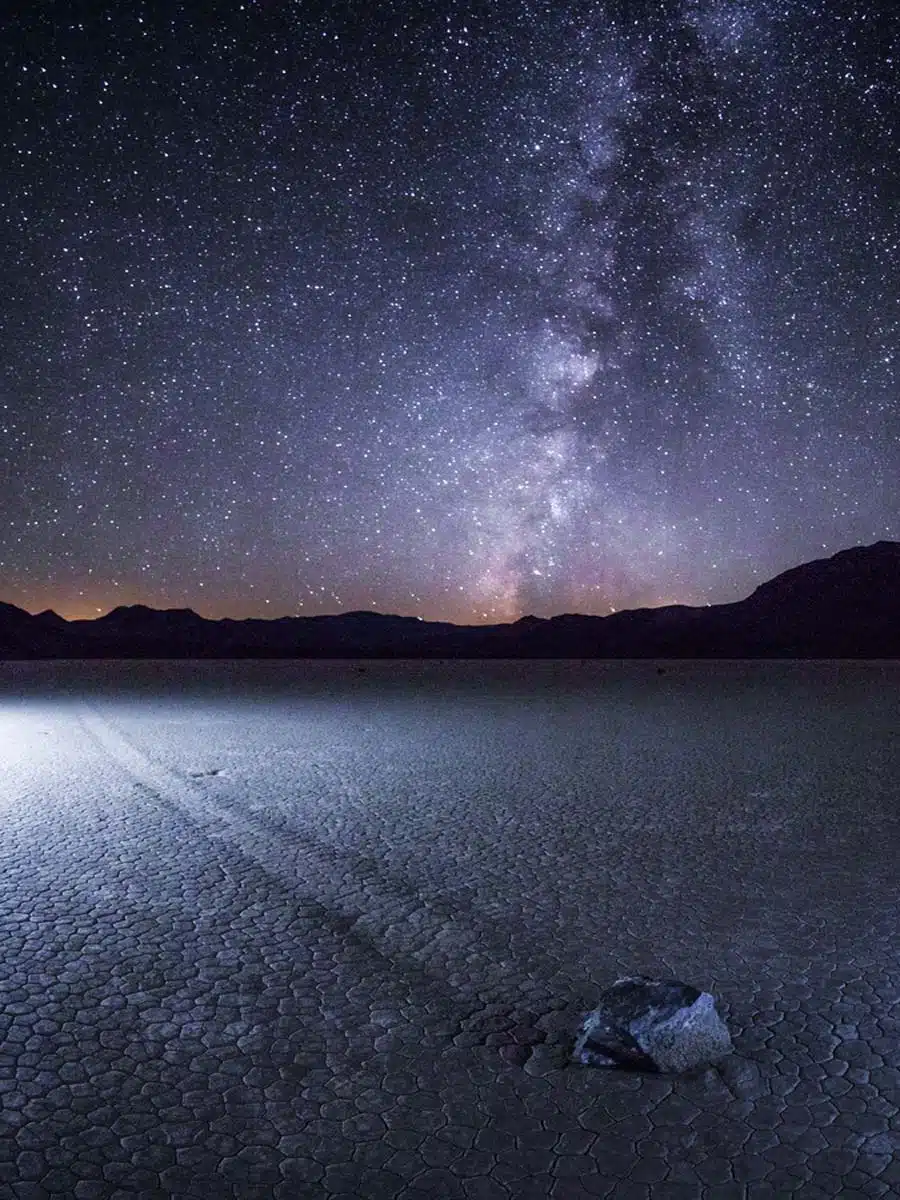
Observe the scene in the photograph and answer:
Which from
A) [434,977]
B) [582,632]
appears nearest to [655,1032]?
[434,977]

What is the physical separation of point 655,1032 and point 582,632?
112 meters

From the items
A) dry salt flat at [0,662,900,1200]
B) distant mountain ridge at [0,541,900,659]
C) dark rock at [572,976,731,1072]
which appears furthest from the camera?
distant mountain ridge at [0,541,900,659]

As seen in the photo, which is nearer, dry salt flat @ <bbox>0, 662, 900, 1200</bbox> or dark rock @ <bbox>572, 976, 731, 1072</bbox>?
dry salt flat @ <bbox>0, 662, 900, 1200</bbox>

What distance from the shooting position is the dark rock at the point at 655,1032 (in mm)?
3248

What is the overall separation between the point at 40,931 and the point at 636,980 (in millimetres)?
3285

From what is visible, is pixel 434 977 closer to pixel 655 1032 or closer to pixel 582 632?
pixel 655 1032

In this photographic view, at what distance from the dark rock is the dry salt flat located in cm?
10

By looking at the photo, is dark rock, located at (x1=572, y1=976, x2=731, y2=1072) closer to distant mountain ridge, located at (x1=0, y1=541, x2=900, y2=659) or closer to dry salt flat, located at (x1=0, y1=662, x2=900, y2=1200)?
dry salt flat, located at (x1=0, y1=662, x2=900, y2=1200)

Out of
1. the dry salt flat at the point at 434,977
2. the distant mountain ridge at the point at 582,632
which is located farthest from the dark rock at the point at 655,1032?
the distant mountain ridge at the point at 582,632

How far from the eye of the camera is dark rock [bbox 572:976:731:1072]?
3.25 m

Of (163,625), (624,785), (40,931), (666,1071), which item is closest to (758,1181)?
(666,1071)

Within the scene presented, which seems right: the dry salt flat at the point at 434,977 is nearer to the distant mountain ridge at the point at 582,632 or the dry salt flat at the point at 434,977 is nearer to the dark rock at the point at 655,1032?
the dark rock at the point at 655,1032

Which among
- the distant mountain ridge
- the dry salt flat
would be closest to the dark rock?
Answer: the dry salt flat

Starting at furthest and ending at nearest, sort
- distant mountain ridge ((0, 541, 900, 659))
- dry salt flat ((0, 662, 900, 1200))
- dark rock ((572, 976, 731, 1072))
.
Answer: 1. distant mountain ridge ((0, 541, 900, 659))
2. dark rock ((572, 976, 731, 1072))
3. dry salt flat ((0, 662, 900, 1200))
